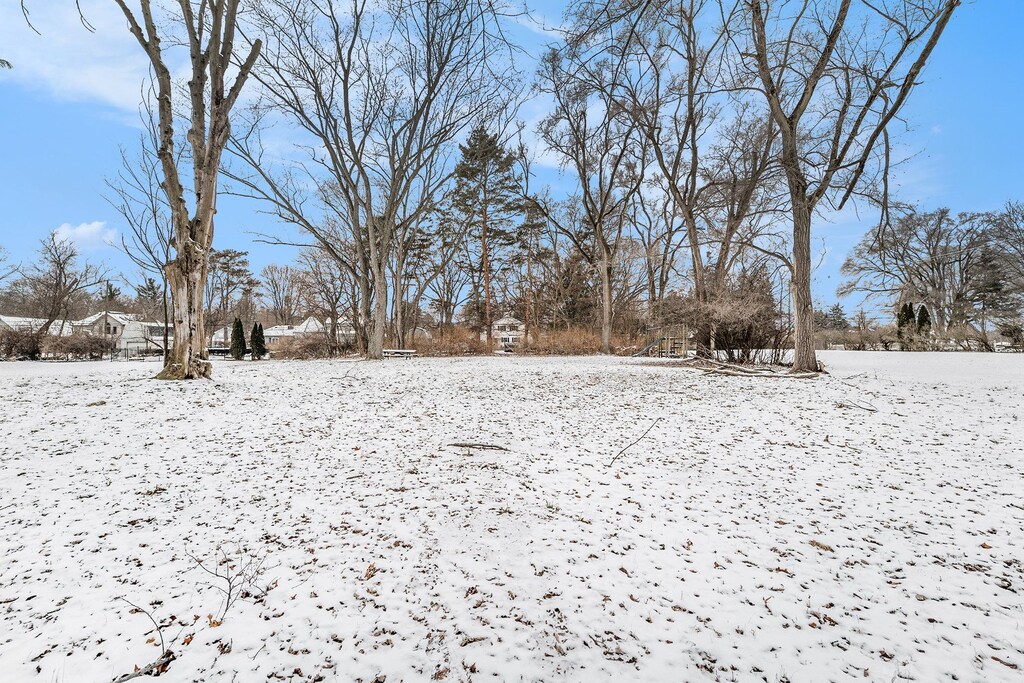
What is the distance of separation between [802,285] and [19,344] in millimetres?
25189

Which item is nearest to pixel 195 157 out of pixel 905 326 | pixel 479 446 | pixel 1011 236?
pixel 479 446

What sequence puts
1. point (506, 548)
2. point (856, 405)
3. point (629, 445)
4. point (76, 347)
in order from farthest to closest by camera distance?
point (76, 347) < point (856, 405) < point (629, 445) < point (506, 548)

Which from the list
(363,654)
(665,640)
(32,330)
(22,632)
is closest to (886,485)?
(665,640)

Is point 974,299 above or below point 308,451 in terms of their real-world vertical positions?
above

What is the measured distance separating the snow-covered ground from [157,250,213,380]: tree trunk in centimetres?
215

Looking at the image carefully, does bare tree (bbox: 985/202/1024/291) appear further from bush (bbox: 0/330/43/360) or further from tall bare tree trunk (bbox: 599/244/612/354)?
bush (bbox: 0/330/43/360)

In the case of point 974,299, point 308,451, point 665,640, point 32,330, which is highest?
point 974,299

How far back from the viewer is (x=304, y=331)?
Answer: 2681cm

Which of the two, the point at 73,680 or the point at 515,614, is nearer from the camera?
the point at 73,680

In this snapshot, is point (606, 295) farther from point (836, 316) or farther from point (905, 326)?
point (836, 316)

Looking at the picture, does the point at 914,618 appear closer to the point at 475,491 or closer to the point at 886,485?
the point at 886,485

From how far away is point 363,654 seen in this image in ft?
4.97

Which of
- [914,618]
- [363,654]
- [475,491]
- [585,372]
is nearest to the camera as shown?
[363,654]

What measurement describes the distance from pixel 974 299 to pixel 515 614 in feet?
106
